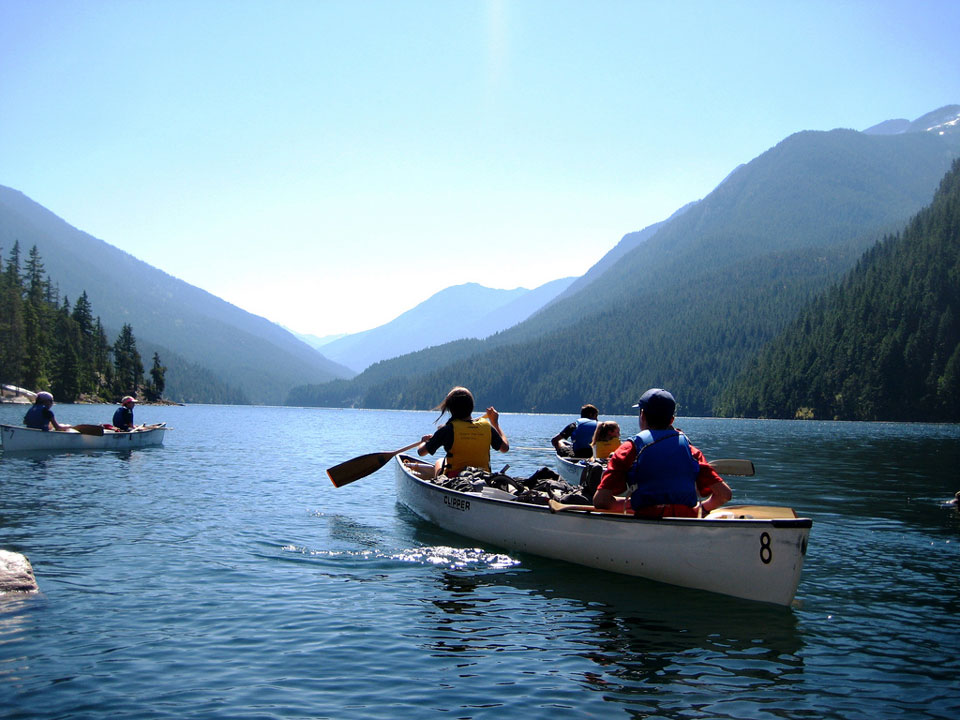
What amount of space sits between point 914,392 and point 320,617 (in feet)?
417

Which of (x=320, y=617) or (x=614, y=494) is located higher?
(x=614, y=494)

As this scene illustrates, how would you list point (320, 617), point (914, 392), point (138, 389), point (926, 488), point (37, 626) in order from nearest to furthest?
1. point (37, 626)
2. point (320, 617)
3. point (926, 488)
4. point (914, 392)
5. point (138, 389)

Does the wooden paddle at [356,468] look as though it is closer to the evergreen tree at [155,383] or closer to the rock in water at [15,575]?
the rock in water at [15,575]

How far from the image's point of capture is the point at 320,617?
377 inches

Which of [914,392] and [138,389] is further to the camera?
[138,389]

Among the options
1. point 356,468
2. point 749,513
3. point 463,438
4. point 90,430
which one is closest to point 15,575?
point 463,438

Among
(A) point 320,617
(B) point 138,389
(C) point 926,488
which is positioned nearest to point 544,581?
(A) point 320,617

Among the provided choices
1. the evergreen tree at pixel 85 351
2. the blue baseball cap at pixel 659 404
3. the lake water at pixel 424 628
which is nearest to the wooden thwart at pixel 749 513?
the lake water at pixel 424 628

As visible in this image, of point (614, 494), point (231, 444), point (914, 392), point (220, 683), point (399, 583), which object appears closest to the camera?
point (220, 683)

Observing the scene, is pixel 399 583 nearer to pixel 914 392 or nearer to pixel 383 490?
pixel 383 490

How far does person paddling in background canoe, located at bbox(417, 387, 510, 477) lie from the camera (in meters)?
15.6

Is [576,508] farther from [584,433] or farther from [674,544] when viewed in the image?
[584,433]

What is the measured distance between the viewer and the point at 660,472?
10.3 meters

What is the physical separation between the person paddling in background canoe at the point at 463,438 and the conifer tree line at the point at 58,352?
4311 inches
